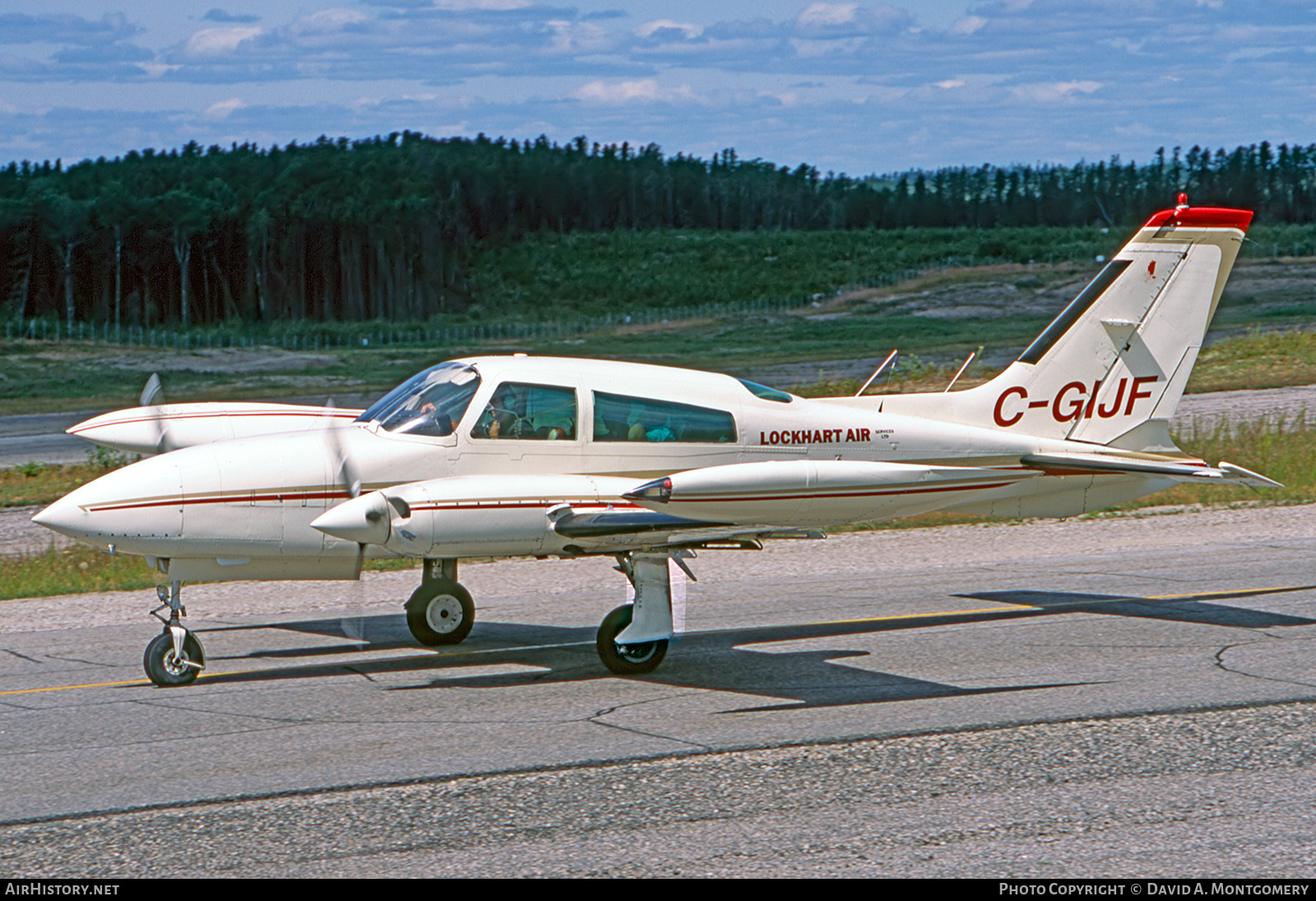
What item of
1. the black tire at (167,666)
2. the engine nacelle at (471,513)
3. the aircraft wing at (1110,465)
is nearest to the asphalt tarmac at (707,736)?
the black tire at (167,666)

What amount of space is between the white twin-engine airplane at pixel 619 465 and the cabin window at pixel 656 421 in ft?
0.05

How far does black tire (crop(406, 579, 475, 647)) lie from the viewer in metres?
11.8

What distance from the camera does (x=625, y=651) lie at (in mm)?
10586

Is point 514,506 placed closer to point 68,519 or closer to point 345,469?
point 345,469

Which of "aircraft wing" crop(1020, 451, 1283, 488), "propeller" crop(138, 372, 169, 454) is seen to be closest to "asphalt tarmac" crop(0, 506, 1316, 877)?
"aircraft wing" crop(1020, 451, 1283, 488)

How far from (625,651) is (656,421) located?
1892 mm

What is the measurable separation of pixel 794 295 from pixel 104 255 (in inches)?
2666

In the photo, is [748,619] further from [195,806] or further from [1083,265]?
[1083,265]

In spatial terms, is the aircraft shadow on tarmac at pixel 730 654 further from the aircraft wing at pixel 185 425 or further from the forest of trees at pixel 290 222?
the forest of trees at pixel 290 222

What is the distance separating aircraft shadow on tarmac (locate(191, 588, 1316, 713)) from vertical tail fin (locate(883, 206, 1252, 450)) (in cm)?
174

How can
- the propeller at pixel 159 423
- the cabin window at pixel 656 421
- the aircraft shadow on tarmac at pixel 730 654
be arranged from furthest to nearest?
1. the propeller at pixel 159 423
2. the cabin window at pixel 656 421
3. the aircraft shadow on tarmac at pixel 730 654

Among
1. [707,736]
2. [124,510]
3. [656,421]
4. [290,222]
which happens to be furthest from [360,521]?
[290,222]

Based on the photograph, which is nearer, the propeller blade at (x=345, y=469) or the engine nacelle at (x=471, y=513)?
the engine nacelle at (x=471, y=513)

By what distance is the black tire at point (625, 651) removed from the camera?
1055 cm
